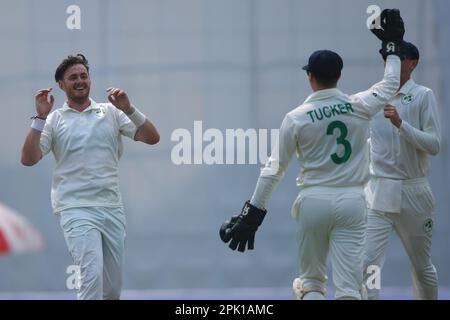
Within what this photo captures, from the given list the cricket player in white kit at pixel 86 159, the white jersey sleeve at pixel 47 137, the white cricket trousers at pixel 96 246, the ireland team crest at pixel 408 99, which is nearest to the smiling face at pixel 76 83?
the cricket player in white kit at pixel 86 159

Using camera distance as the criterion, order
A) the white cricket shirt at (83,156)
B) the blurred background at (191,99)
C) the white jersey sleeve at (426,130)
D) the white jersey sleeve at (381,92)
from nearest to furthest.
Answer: the white jersey sleeve at (381,92), the white cricket shirt at (83,156), the white jersey sleeve at (426,130), the blurred background at (191,99)

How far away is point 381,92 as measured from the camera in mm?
6625

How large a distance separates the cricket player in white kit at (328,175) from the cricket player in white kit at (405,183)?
810 millimetres

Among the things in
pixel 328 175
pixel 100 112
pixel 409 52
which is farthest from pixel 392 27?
pixel 100 112

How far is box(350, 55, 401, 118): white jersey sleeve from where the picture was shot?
6.50 meters

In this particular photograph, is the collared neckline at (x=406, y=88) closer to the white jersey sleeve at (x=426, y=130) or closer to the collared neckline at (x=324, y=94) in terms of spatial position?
the white jersey sleeve at (x=426, y=130)

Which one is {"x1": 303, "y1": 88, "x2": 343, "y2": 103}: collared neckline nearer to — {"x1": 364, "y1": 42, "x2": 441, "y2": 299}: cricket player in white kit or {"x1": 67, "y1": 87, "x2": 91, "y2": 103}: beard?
{"x1": 364, "y1": 42, "x2": 441, "y2": 299}: cricket player in white kit

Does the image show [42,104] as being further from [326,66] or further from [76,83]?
[326,66]

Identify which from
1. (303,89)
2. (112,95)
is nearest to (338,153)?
(112,95)

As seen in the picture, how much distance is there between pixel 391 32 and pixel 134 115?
1499mm

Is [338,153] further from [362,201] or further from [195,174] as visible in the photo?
[195,174]

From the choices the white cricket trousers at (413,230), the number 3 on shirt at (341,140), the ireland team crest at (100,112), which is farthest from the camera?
the white cricket trousers at (413,230)

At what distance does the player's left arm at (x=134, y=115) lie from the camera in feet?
22.1

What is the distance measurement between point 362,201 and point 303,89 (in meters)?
2.56
